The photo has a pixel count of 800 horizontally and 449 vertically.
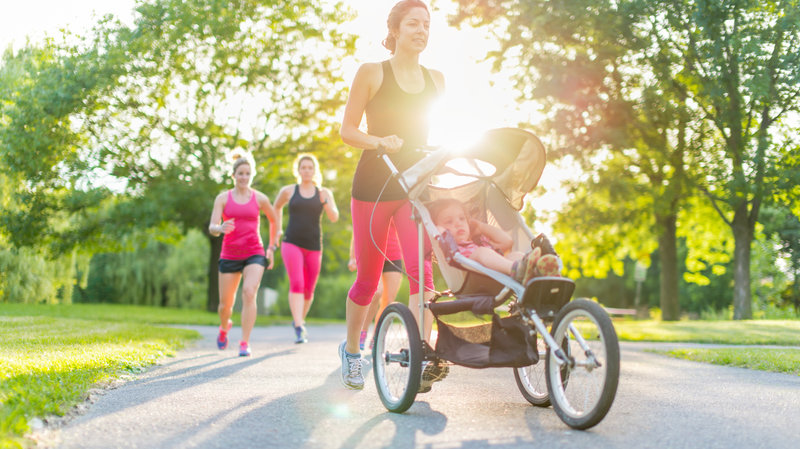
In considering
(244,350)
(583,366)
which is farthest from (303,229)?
(583,366)

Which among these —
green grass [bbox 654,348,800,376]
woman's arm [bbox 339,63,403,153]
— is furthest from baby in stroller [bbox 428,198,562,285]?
green grass [bbox 654,348,800,376]

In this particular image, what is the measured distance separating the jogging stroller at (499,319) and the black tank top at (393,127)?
0.22 m

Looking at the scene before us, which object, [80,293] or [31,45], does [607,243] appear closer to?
[31,45]

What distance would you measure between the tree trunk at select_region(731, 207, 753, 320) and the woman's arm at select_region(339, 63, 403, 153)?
19.0 meters

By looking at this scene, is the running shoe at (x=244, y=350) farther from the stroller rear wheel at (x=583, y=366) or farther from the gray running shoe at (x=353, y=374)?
the stroller rear wheel at (x=583, y=366)

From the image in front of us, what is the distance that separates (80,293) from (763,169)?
34.8 metres

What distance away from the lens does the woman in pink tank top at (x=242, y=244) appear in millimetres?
8906

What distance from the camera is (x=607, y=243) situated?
27.9 meters

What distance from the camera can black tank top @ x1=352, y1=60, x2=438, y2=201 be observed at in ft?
16.4

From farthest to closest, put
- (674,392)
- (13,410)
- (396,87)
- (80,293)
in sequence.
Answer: (80,293) → (674,392) → (396,87) → (13,410)

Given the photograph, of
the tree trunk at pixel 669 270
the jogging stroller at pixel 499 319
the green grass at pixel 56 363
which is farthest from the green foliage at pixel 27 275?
the jogging stroller at pixel 499 319

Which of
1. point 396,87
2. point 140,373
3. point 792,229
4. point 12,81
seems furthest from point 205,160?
point 792,229

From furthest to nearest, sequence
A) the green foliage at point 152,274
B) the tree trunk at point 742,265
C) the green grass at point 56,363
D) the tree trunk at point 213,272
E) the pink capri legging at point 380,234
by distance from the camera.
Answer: the green foliage at point 152,274, the tree trunk at point 213,272, the tree trunk at point 742,265, the pink capri legging at point 380,234, the green grass at point 56,363

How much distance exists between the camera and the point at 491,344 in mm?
4430
